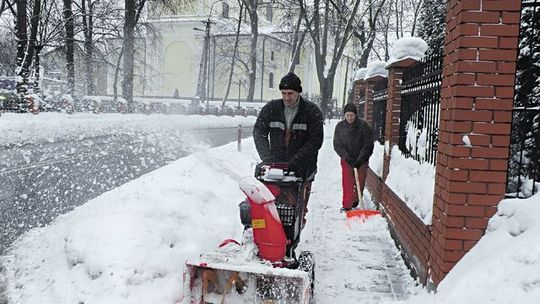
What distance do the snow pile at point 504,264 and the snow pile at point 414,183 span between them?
1.02 metres

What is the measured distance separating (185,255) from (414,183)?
2678mm

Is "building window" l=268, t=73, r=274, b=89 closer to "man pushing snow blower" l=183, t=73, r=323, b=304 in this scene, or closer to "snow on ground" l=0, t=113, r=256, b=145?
"snow on ground" l=0, t=113, r=256, b=145

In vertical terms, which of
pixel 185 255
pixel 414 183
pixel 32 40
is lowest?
pixel 185 255

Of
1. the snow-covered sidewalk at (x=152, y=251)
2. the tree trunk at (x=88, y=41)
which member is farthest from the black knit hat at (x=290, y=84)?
the tree trunk at (x=88, y=41)

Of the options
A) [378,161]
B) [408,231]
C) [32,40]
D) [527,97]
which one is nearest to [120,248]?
[408,231]

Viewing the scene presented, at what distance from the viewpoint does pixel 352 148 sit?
8602mm

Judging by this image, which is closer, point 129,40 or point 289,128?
point 289,128

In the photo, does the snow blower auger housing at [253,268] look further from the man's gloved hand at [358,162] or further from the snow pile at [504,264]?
the man's gloved hand at [358,162]

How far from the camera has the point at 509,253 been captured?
124 inches

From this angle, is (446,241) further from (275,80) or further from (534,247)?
(275,80)

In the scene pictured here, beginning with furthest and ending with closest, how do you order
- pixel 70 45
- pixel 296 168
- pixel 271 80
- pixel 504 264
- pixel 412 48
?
pixel 271 80, pixel 70 45, pixel 412 48, pixel 296 168, pixel 504 264

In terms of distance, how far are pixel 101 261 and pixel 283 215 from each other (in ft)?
5.53

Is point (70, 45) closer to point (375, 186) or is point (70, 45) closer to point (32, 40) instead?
point (32, 40)

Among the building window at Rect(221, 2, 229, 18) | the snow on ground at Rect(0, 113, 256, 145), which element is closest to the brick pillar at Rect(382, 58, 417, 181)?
the snow on ground at Rect(0, 113, 256, 145)
